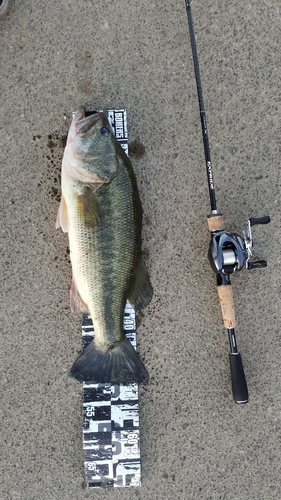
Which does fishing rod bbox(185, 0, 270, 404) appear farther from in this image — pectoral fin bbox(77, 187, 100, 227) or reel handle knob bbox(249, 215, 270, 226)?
pectoral fin bbox(77, 187, 100, 227)

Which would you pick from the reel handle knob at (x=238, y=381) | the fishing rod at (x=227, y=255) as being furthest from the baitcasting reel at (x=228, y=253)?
the reel handle knob at (x=238, y=381)

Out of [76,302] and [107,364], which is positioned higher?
[76,302]

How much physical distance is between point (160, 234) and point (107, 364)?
0.81 meters

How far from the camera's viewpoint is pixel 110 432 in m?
2.40

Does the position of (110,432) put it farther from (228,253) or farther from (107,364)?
(228,253)

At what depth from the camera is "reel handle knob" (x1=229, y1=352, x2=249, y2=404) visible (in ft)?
7.72

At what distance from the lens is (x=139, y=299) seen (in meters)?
2.33

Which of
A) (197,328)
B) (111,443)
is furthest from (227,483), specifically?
(197,328)

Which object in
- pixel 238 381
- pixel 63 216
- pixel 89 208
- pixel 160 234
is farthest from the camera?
pixel 160 234

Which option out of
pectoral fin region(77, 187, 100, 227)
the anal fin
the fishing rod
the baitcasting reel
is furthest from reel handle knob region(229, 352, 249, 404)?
pectoral fin region(77, 187, 100, 227)

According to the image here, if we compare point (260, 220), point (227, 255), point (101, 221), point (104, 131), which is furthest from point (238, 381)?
point (104, 131)

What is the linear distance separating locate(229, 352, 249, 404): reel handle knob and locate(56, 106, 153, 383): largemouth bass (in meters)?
0.66

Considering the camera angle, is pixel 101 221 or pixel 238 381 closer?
pixel 101 221

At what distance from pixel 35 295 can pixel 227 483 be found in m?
1.58
